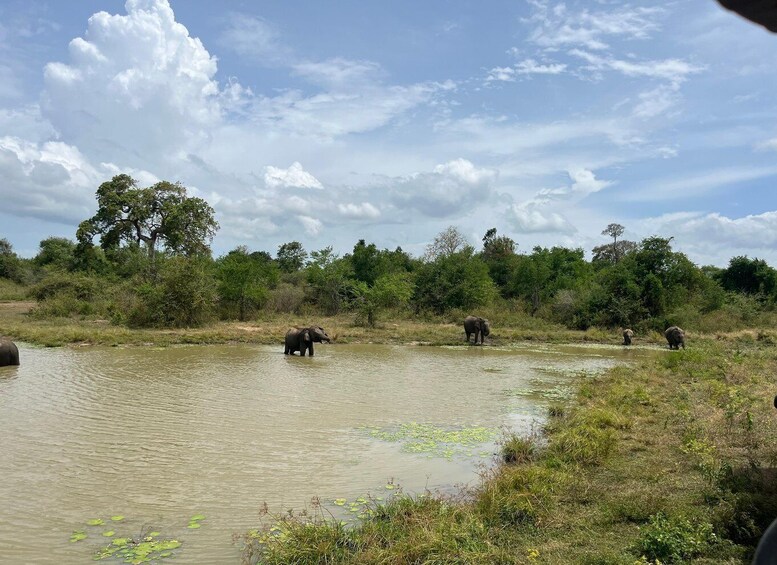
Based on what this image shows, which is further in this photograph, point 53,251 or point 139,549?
point 53,251

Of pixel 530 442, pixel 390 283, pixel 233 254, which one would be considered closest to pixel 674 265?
pixel 390 283

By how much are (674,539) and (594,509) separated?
121cm

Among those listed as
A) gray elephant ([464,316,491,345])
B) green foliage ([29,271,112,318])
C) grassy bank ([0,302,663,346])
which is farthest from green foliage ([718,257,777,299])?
green foliage ([29,271,112,318])

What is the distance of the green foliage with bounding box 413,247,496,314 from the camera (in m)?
39.1

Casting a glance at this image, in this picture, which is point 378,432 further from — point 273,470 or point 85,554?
point 85,554

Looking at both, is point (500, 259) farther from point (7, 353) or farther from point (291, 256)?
point (7, 353)

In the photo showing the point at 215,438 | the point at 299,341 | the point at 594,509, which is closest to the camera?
the point at 594,509

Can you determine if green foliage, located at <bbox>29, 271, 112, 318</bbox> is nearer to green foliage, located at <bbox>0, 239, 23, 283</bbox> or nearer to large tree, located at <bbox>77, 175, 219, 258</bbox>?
large tree, located at <bbox>77, 175, 219, 258</bbox>

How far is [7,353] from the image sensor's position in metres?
15.4

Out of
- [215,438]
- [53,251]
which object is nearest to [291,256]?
[53,251]

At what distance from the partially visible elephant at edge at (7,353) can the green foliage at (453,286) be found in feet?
89.2

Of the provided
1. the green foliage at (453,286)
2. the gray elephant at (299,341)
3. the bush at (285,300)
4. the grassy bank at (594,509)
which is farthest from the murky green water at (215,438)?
the green foliage at (453,286)

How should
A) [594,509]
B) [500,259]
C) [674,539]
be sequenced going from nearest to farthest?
[674,539] → [594,509] → [500,259]

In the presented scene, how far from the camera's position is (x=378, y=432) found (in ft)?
31.3
